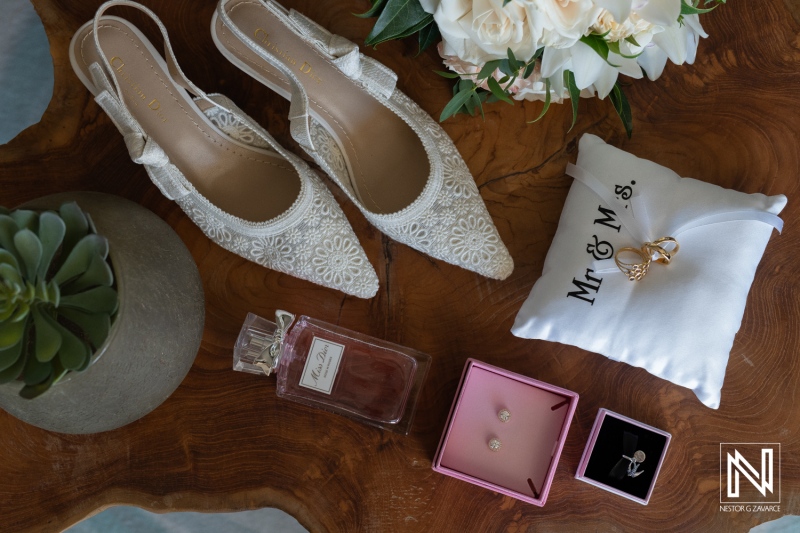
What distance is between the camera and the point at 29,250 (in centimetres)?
57

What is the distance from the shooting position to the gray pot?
63 centimetres

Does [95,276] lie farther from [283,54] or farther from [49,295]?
[283,54]

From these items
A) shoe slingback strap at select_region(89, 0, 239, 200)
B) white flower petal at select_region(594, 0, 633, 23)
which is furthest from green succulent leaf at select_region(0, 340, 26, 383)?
white flower petal at select_region(594, 0, 633, 23)

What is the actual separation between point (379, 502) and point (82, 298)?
0.54 meters

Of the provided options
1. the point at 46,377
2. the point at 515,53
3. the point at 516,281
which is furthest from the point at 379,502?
the point at 515,53

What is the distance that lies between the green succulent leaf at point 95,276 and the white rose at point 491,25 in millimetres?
433

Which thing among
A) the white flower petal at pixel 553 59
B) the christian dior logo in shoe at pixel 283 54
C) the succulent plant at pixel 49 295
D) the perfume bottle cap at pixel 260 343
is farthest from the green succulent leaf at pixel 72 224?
the white flower petal at pixel 553 59

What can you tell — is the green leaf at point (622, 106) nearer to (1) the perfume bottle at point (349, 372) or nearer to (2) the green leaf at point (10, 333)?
(1) the perfume bottle at point (349, 372)

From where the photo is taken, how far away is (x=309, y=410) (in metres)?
0.92

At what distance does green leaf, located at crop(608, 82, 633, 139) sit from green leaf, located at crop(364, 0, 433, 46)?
30cm

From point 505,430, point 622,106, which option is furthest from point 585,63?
point 505,430

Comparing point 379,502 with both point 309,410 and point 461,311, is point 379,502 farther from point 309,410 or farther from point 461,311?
point 461,311

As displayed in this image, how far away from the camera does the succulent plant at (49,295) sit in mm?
571

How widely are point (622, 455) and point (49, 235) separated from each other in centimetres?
81
